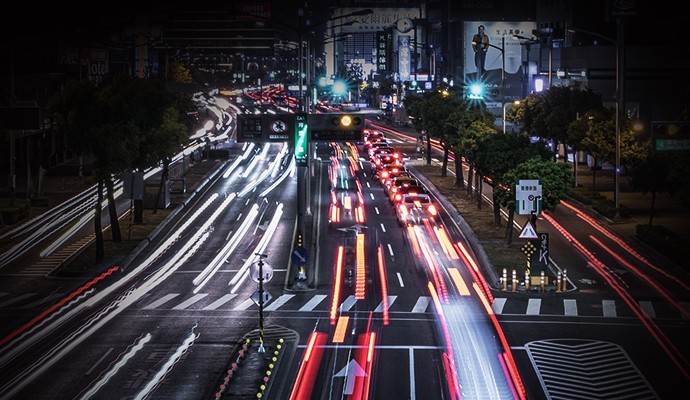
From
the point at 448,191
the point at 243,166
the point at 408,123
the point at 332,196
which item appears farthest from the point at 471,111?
the point at 408,123

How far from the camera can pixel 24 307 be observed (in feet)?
150

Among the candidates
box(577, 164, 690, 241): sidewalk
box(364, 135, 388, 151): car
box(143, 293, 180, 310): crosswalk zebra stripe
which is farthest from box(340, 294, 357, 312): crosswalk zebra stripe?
box(364, 135, 388, 151): car

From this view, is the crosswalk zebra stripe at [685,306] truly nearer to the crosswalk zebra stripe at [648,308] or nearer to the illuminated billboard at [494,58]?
the crosswalk zebra stripe at [648,308]

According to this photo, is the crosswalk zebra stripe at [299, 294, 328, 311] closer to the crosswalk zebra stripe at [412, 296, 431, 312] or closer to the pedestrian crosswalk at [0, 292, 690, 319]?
the pedestrian crosswalk at [0, 292, 690, 319]

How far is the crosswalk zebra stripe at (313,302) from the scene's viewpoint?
45094 millimetres

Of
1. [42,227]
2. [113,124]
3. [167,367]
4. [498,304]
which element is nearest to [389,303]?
[498,304]

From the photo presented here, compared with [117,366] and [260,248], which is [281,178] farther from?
[117,366]

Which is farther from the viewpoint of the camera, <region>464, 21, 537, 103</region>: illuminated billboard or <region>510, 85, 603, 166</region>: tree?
<region>464, 21, 537, 103</region>: illuminated billboard

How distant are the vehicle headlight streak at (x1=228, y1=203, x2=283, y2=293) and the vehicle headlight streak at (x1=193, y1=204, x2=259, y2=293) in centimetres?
124

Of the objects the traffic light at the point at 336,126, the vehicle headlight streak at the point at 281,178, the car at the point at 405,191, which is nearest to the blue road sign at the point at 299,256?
the traffic light at the point at 336,126

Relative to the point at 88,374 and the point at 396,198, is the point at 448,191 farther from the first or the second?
the point at 88,374

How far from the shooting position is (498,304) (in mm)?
45719

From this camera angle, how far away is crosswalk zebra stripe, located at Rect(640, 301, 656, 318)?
43.8 metres

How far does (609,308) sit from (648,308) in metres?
1.61
